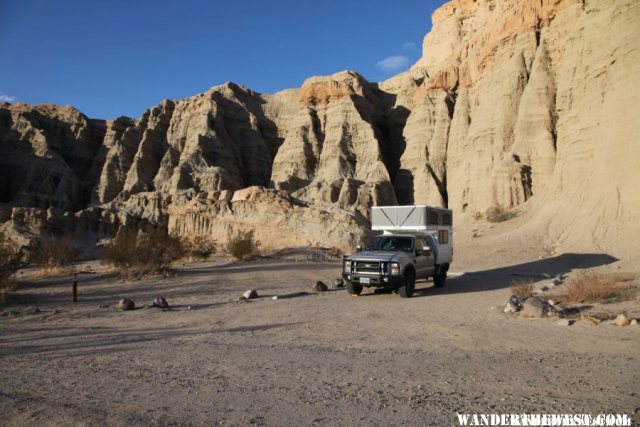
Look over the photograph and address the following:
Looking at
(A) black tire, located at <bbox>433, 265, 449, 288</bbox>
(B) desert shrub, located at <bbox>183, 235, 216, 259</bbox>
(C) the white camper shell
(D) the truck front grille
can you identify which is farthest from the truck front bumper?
(B) desert shrub, located at <bbox>183, 235, 216, 259</bbox>

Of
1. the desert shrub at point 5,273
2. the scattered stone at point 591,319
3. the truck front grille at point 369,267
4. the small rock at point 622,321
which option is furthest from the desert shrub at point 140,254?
the small rock at point 622,321

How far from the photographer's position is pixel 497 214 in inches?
1356

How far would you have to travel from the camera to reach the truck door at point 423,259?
13312 millimetres

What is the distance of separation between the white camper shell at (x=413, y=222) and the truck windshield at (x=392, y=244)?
1.07 meters

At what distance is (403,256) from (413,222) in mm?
2538

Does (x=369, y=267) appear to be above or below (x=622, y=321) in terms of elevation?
above

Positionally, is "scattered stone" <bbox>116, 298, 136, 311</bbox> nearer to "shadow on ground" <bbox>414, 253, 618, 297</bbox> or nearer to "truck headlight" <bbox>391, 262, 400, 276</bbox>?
"truck headlight" <bbox>391, 262, 400, 276</bbox>

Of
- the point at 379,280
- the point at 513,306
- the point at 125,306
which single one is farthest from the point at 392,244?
the point at 125,306

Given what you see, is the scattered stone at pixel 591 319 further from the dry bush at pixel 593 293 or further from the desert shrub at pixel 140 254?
the desert shrub at pixel 140 254

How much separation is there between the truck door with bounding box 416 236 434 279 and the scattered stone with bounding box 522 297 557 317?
157 inches

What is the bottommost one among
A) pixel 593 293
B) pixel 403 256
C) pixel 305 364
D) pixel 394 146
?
pixel 305 364

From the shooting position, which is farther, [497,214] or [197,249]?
[497,214]

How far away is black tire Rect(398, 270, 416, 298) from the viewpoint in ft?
40.7

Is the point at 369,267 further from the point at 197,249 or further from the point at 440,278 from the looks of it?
the point at 197,249
